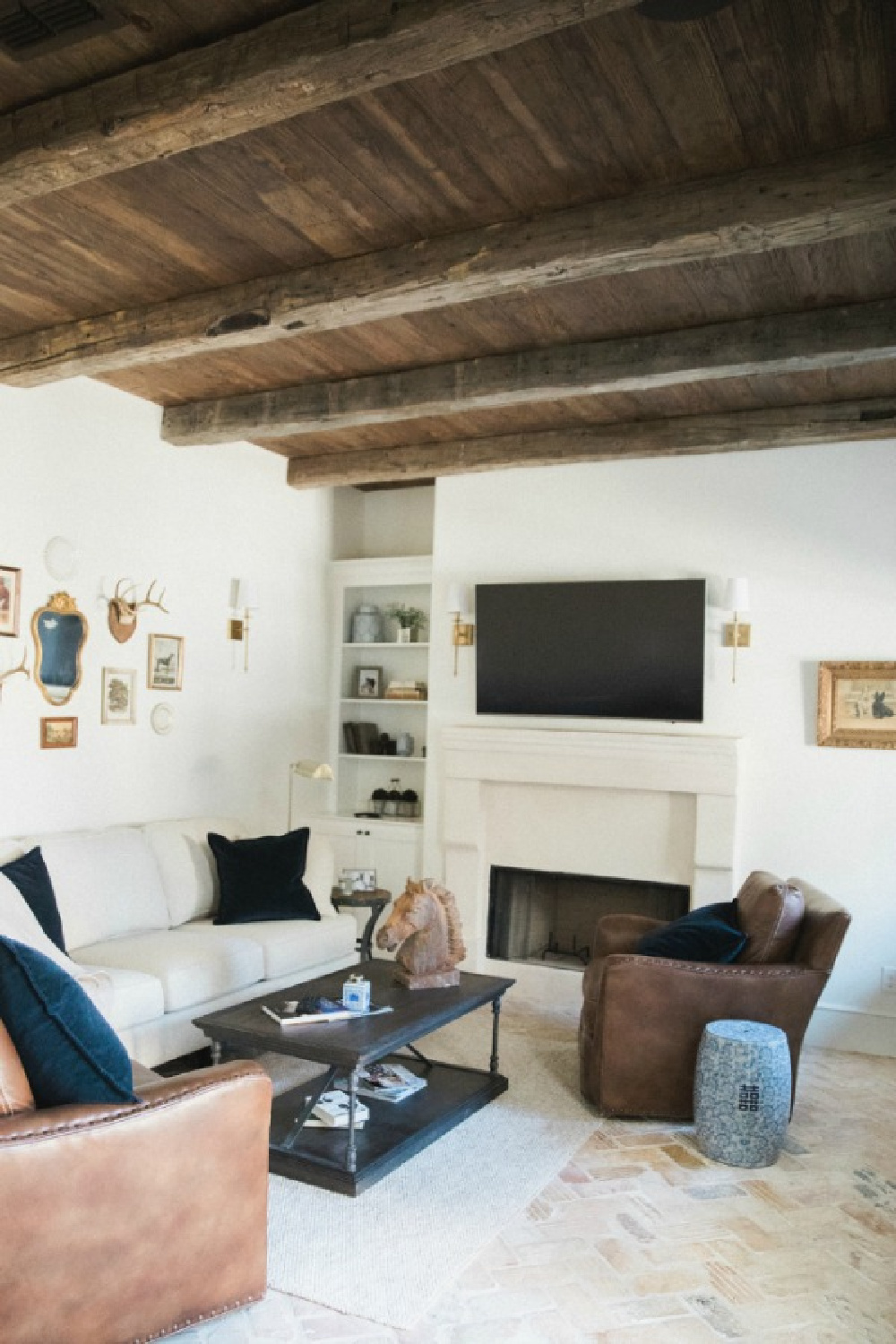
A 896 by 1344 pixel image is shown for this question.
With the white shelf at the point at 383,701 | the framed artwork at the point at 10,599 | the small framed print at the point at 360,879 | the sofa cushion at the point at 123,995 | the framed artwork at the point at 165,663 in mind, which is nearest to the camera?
the sofa cushion at the point at 123,995

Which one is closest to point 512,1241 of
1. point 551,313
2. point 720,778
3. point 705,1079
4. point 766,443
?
point 705,1079

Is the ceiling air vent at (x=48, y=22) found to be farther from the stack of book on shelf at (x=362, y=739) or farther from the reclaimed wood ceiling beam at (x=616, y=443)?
the stack of book on shelf at (x=362, y=739)

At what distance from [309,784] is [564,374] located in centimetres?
322

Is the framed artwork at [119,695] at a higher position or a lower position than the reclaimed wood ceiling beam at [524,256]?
lower

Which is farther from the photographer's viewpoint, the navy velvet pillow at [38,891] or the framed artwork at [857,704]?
the framed artwork at [857,704]

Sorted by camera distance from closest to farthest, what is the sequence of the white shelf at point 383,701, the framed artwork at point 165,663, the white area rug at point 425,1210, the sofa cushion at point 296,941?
the white area rug at point 425,1210 < the sofa cushion at point 296,941 < the framed artwork at point 165,663 < the white shelf at point 383,701

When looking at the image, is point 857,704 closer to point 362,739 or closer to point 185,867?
point 362,739

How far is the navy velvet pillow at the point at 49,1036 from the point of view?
2354 mm

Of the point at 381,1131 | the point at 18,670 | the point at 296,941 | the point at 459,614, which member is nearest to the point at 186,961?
the point at 296,941

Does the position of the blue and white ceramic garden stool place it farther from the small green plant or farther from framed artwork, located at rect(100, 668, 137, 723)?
the small green plant

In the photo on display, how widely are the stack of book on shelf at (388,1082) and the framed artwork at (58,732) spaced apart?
199 cm

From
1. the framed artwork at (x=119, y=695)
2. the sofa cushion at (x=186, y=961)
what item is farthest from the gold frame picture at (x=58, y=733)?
the sofa cushion at (x=186, y=961)

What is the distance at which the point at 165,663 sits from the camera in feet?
18.3

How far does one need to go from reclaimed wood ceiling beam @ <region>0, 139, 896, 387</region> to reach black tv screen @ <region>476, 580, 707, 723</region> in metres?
2.29
